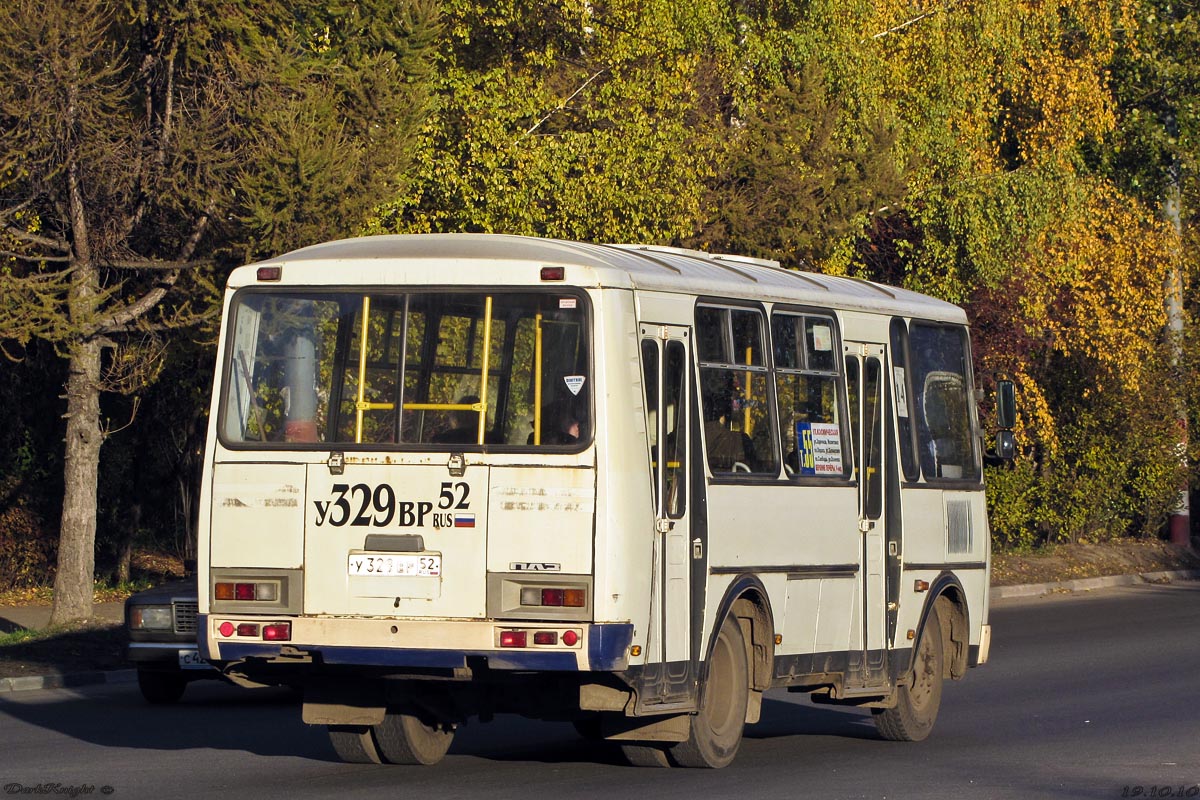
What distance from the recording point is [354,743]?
11391mm

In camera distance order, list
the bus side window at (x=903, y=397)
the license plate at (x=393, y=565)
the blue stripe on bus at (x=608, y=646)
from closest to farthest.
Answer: the blue stripe on bus at (x=608, y=646), the license plate at (x=393, y=565), the bus side window at (x=903, y=397)

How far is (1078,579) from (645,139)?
1274 centimetres

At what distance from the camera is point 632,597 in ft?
32.0

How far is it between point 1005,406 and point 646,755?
4394 millimetres

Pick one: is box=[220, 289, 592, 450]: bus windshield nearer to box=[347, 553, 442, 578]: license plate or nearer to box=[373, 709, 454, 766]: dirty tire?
box=[347, 553, 442, 578]: license plate

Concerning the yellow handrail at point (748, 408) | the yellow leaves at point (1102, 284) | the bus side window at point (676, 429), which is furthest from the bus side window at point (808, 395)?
the yellow leaves at point (1102, 284)

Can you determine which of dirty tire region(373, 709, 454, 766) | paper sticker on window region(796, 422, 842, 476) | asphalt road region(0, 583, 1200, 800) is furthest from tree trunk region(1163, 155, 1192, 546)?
dirty tire region(373, 709, 454, 766)

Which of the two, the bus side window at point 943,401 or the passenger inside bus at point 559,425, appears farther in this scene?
the bus side window at point 943,401

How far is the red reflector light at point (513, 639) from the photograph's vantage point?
9.69m

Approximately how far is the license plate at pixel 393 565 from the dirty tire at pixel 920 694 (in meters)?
4.25

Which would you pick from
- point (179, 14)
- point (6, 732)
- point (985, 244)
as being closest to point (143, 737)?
point (6, 732)

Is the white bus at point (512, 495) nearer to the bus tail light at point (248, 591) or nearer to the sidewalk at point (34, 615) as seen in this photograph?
the bus tail light at point (248, 591)

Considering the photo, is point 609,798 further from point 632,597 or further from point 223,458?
point 223,458

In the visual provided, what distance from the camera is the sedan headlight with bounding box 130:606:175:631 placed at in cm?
1468
